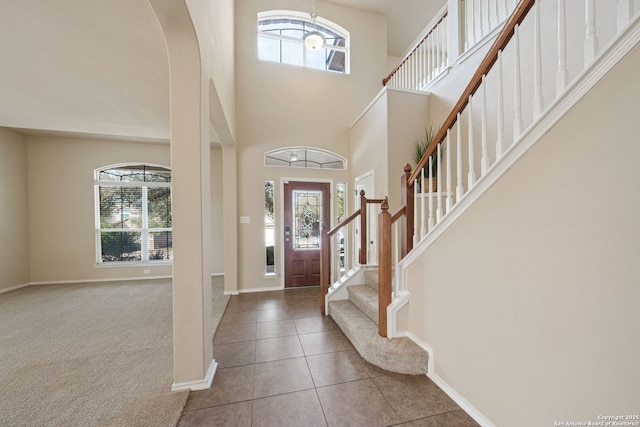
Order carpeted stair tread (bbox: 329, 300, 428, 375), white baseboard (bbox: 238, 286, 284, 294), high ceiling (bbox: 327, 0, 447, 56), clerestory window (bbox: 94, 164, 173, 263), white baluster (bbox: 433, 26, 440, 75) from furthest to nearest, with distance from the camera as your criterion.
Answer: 1. clerestory window (bbox: 94, 164, 173, 263)
2. high ceiling (bbox: 327, 0, 447, 56)
3. white baseboard (bbox: 238, 286, 284, 294)
4. white baluster (bbox: 433, 26, 440, 75)
5. carpeted stair tread (bbox: 329, 300, 428, 375)

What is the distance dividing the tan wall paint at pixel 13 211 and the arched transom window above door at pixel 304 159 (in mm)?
4694

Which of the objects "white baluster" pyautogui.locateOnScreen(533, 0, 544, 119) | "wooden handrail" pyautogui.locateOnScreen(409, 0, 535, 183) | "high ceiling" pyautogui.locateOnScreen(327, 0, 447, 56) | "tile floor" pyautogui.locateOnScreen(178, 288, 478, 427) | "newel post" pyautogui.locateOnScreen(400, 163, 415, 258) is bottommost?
"tile floor" pyautogui.locateOnScreen(178, 288, 478, 427)

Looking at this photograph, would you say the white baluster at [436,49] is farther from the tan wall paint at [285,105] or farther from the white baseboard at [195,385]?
the white baseboard at [195,385]

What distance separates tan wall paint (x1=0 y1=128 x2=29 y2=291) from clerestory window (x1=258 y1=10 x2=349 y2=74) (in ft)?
16.2

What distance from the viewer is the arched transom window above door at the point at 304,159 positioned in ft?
14.8

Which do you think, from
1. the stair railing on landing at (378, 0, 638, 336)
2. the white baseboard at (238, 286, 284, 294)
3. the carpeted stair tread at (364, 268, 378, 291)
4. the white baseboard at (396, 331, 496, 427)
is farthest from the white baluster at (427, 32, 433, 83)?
the white baseboard at (238, 286, 284, 294)

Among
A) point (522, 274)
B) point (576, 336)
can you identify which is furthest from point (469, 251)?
point (576, 336)

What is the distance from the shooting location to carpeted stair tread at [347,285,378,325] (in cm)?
252

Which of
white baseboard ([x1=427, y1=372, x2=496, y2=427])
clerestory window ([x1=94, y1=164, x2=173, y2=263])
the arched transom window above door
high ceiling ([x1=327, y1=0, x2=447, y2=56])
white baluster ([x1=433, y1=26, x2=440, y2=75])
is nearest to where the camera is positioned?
white baseboard ([x1=427, y1=372, x2=496, y2=427])

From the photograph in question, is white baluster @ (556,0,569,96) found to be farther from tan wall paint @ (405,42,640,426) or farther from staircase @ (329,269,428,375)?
staircase @ (329,269,428,375)

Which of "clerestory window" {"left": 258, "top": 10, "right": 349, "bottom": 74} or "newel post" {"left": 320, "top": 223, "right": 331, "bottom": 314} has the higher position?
"clerestory window" {"left": 258, "top": 10, "right": 349, "bottom": 74}

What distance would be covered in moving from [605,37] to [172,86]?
10.6ft

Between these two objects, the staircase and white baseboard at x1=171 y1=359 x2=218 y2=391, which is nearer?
white baseboard at x1=171 y1=359 x2=218 y2=391

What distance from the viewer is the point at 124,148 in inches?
197
